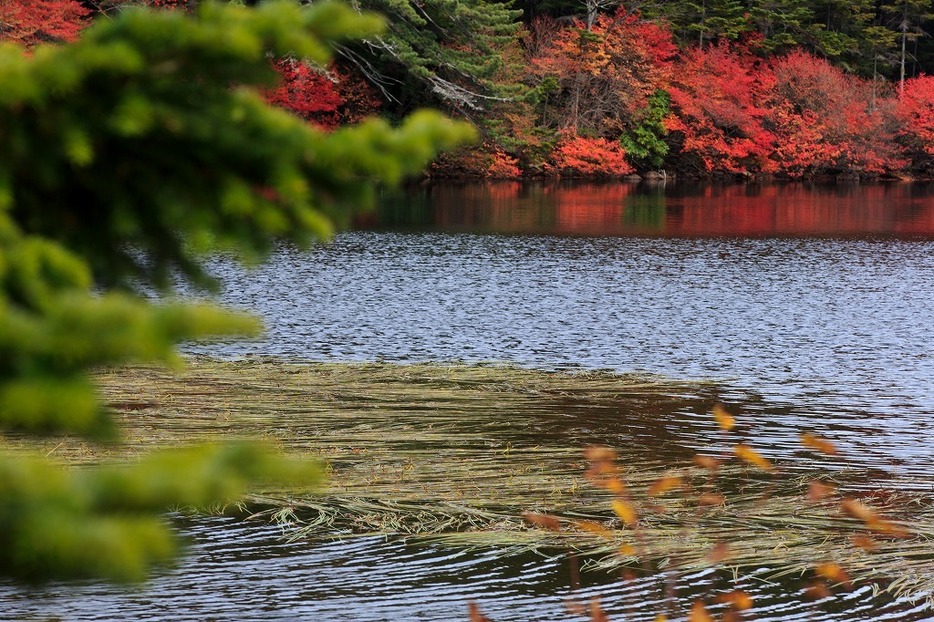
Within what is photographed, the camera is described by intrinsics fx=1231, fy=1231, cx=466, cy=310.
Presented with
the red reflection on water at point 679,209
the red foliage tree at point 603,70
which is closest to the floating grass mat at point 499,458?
the red reflection on water at point 679,209

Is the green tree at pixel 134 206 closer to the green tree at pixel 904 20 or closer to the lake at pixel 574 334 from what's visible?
the lake at pixel 574 334

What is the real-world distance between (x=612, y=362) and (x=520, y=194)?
21.4 metres

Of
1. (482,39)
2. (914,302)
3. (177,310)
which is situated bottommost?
(914,302)

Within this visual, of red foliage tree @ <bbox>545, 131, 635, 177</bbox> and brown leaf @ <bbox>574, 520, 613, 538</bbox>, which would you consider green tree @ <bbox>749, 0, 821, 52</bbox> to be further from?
brown leaf @ <bbox>574, 520, 613, 538</bbox>

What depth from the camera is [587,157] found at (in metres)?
38.3

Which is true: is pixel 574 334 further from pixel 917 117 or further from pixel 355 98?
pixel 917 117

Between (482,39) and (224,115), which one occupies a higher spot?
(482,39)

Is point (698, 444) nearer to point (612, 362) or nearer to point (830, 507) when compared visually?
point (830, 507)

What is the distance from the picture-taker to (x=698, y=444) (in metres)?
7.70

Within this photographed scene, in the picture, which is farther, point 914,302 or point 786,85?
point 786,85

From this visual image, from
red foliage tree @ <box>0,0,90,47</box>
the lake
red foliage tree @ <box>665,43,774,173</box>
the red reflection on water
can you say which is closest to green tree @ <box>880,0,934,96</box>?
red foliage tree @ <box>665,43,774,173</box>

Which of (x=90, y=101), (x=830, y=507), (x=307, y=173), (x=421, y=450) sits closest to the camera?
(x=90, y=101)

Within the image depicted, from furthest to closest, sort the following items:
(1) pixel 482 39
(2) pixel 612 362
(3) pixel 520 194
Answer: (3) pixel 520 194
(1) pixel 482 39
(2) pixel 612 362

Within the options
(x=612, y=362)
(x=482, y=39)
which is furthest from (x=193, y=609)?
(x=482, y=39)
